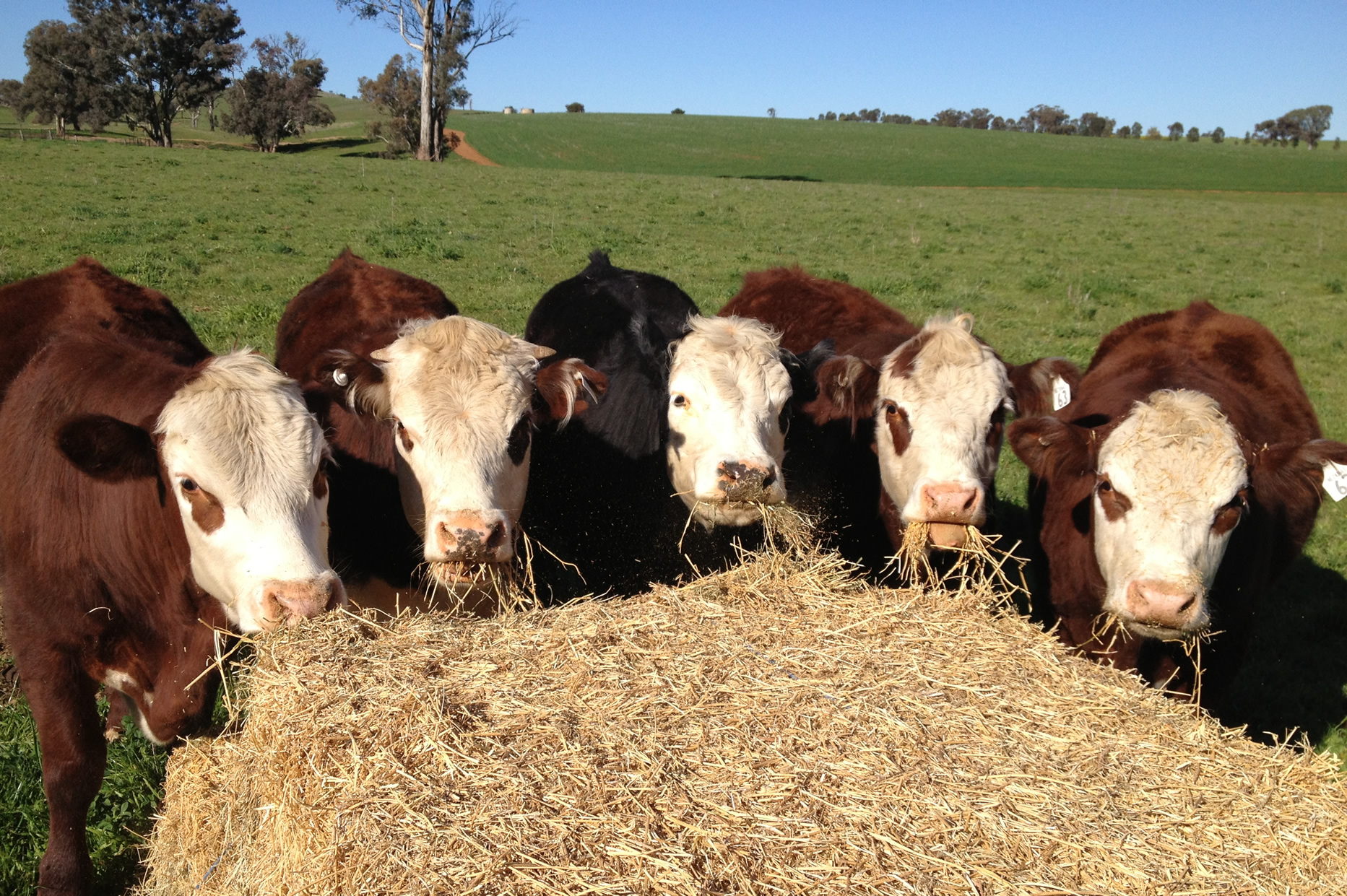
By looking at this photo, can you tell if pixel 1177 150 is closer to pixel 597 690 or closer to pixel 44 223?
pixel 44 223

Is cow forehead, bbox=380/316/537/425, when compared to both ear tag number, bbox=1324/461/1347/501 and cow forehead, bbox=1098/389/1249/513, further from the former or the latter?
ear tag number, bbox=1324/461/1347/501

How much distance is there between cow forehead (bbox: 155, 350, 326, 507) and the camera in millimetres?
3227

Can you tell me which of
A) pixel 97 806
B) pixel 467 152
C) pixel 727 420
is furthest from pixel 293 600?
pixel 467 152

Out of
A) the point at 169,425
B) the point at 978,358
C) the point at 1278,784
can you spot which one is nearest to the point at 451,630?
the point at 169,425

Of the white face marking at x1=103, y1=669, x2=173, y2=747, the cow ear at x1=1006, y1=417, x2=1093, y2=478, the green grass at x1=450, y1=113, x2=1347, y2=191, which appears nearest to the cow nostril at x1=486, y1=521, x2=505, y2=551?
the white face marking at x1=103, y1=669, x2=173, y2=747

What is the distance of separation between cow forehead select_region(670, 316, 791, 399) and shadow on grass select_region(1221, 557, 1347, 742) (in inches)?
110

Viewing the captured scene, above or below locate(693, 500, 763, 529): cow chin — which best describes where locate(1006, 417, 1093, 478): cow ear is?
above

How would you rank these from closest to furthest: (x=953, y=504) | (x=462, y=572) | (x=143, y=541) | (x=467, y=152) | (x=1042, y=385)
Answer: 1. (x=143, y=541)
2. (x=462, y=572)
3. (x=953, y=504)
4. (x=1042, y=385)
5. (x=467, y=152)

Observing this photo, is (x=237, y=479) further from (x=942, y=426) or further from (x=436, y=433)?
(x=942, y=426)

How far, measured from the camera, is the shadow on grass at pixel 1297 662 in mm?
5406

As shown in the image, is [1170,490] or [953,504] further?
[953,504]

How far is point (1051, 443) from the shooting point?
4395 millimetres

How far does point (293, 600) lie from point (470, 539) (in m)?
0.70

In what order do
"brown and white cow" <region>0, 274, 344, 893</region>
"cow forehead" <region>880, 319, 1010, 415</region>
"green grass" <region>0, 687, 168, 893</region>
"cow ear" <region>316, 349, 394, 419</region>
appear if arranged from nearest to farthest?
1. "brown and white cow" <region>0, 274, 344, 893</region>
2. "green grass" <region>0, 687, 168, 893</region>
3. "cow ear" <region>316, 349, 394, 419</region>
4. "cow forehead" <region>880, 319, 1010, 415</region>
